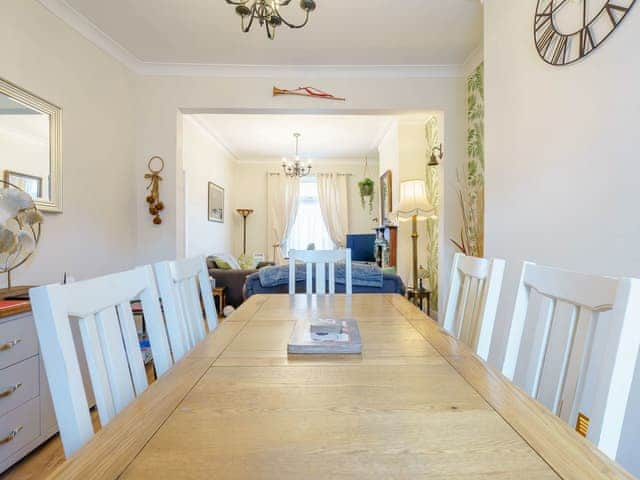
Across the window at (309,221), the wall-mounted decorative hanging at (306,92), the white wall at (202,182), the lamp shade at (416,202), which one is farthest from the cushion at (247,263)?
the wall-mounted decorative hanging at (306,92)

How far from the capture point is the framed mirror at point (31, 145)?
1984 millimetres

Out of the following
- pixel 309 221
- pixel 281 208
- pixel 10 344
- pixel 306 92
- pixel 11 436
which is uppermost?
pixel 306 92

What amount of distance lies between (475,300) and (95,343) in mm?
1197

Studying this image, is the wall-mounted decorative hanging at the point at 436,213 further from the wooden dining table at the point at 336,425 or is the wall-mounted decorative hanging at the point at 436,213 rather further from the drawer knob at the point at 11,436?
the drawer knob at the point at 11,436

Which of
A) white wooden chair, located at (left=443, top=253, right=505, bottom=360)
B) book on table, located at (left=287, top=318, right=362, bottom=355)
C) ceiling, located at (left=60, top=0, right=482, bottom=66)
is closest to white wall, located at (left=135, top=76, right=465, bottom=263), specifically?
ceiling, located at (left=60, top=0, right=482, bottom=66)

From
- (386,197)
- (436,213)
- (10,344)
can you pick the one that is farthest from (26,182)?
(386,197)

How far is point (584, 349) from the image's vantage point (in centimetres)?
74

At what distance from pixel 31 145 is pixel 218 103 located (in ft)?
5.58

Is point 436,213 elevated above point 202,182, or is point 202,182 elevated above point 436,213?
point 202,182

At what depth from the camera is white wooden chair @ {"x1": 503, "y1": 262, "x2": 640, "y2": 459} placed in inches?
25.1

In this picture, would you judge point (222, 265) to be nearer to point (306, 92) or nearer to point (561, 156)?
point (306, 92)

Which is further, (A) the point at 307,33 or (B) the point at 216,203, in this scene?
(B) the point at 216,203

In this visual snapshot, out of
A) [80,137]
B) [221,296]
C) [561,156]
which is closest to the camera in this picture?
[561,156]

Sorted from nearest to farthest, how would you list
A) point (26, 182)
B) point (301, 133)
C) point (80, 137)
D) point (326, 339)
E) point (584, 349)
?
point (584, 349) → point (326, 339) → point (26, 182) → point (80, 137) → point (301, 133)
